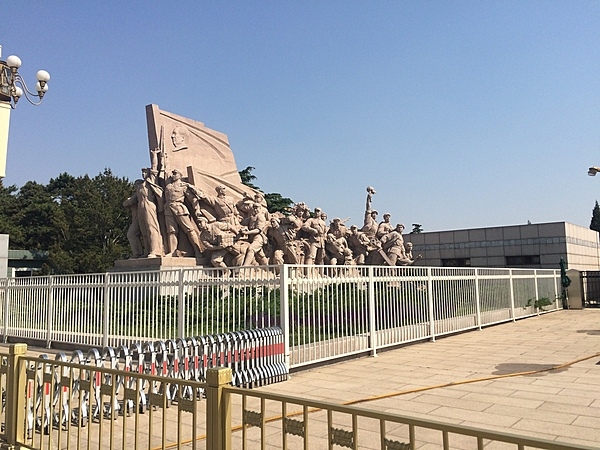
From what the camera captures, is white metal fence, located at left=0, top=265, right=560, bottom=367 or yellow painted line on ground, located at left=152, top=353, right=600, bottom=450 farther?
white metal fence, located at left=0, top=265, right=560, bottom=367

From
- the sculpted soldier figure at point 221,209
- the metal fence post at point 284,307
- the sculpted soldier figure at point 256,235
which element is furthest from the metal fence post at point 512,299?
the metal fence post at point 284,307

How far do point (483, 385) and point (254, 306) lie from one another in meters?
3.22

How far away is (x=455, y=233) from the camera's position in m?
33.9

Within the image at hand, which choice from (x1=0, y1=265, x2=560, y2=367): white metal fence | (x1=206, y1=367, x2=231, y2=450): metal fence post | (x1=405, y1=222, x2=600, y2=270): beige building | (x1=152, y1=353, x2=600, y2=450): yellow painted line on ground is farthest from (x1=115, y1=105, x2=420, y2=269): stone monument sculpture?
(x1=405, y1=222, x2=600, y2=270): beige building

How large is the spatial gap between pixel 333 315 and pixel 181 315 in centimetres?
237

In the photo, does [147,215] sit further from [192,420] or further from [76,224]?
[76,224]

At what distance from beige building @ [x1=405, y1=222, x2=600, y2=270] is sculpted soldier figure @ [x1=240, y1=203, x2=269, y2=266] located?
2075 cm

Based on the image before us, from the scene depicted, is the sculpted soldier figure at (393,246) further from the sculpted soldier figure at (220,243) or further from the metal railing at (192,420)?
the metal railing at (192,420)

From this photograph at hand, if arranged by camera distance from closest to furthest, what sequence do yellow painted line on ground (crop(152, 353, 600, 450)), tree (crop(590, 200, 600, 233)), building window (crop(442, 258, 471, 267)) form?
yellow painted line on ground (crop(152, 353, 600, 450)) < building window (crop(442, 258, 471, 267)) < tree (crop(590, 200, 600, 233))

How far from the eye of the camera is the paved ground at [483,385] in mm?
4797

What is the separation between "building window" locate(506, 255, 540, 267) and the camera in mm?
30686

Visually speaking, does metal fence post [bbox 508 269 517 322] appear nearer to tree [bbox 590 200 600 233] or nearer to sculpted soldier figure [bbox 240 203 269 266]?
sculpted soldier figure [bbox 240 203 269 266]

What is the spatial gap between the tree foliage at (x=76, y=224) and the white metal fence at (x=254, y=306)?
20.5m

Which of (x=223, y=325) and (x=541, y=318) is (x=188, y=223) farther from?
(x=541, y=318)
